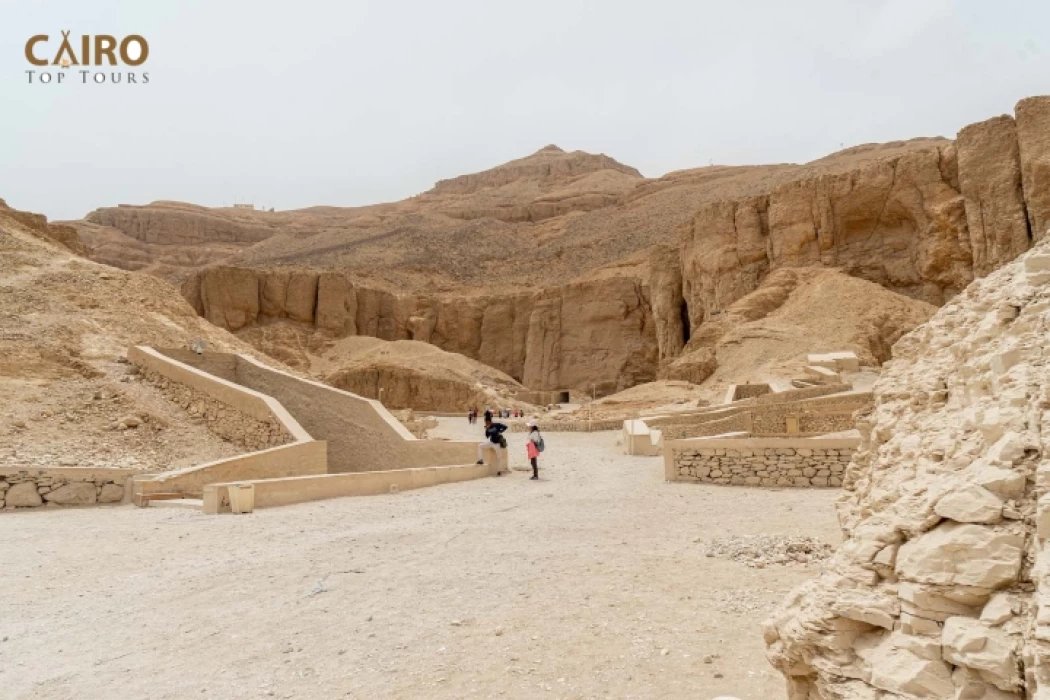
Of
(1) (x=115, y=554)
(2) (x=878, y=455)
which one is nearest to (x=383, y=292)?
(1) (x=115, y=554)

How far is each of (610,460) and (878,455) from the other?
1161cm

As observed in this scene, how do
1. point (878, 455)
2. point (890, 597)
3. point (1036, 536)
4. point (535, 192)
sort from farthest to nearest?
point (535, 192), point (878, 455), point (890, 597), point (1036, 536)

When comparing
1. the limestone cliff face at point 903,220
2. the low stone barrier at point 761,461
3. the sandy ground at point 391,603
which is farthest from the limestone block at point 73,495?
the limestone cliff face at point 903,220

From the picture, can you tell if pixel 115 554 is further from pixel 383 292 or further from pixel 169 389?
pixel 383 292

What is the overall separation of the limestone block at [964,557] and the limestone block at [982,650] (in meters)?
0.15

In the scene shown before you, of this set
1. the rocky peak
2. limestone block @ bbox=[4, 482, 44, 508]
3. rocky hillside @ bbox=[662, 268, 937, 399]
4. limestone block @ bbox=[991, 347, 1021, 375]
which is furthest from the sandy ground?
the rocky peak

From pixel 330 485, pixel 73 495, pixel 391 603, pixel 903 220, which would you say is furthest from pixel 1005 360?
pixel 903 220

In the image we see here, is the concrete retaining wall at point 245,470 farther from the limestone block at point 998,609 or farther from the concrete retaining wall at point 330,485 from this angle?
the limestone block at point 998,609

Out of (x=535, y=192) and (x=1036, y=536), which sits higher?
(x=535, y=192)

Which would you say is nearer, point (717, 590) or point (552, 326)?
point (717, 590)

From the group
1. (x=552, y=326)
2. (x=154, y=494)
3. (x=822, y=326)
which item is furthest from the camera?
(x=552, y=326)

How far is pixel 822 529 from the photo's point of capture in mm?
7523

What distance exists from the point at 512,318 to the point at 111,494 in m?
46.3

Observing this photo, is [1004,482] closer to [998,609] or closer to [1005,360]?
[998,609]
